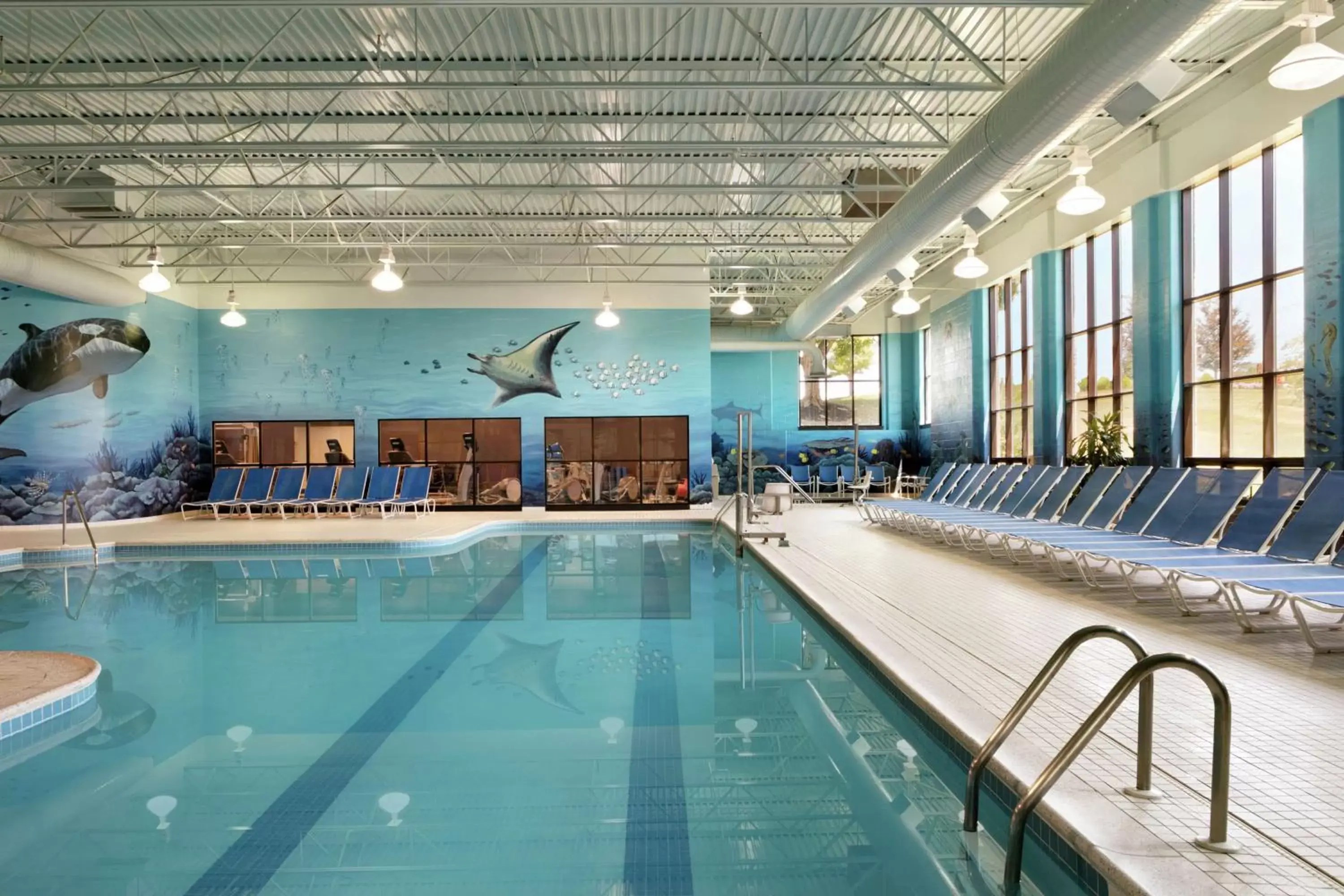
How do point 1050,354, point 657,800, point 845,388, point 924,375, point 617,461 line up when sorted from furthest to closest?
point 845,388 < point 924,375 < point 617,461 < point 1050,354 < point 657,800

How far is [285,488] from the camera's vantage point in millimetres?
15203

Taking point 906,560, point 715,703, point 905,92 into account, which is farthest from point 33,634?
point 905,92

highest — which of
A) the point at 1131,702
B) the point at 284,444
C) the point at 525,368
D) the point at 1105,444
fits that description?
the point at 525,368

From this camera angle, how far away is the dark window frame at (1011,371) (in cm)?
1416

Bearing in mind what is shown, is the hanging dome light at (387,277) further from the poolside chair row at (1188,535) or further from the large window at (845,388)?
the large window at (845,388)

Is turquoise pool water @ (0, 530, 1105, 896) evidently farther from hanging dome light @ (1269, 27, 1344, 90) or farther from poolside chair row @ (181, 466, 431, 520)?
poolside chair row @ (181, 466, 431, 520)

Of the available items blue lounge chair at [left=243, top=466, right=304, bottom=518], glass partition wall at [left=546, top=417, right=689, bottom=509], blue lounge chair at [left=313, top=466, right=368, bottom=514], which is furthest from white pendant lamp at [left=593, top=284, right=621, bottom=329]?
blue lounge chair at [left=243, top=466, right=304, bottom=518]

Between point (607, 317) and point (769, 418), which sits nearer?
point (607, 317)

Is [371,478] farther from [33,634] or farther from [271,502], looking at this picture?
[33,634]

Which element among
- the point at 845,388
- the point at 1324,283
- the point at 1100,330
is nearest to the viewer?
the point at 1324,283

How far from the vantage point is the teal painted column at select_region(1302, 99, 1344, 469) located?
7113 mm

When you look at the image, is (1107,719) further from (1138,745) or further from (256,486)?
(256,486)

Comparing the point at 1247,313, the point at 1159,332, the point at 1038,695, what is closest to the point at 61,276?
the point at 1038,695

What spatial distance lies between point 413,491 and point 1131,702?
13.2 m
